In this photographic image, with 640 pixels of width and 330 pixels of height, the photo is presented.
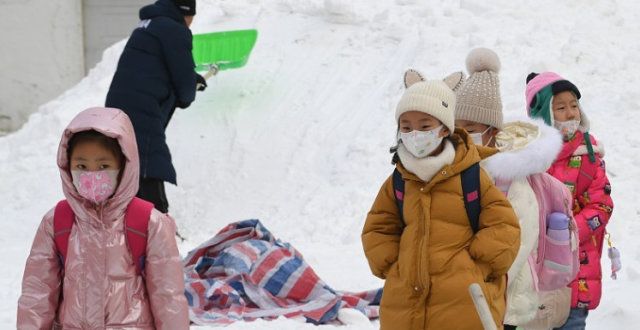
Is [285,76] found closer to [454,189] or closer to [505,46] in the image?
[505,46]

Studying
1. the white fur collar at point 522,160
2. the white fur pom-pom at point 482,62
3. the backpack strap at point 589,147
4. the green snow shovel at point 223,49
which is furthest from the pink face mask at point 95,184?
the green snow shovel at point 223,49

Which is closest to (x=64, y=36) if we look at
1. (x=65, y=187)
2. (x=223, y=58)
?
(x=223, y=58)

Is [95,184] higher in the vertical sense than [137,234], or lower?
higher

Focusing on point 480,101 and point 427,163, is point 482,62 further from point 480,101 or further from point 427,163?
point 427,163

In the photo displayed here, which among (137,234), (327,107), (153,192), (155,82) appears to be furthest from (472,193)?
(327,107)

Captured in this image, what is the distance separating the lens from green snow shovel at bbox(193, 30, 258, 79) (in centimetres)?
1108

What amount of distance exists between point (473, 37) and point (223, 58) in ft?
8.02

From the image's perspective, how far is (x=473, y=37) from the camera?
1131 centimetres

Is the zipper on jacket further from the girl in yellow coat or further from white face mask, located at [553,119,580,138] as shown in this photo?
white face mask, located at [553,119,580,138]

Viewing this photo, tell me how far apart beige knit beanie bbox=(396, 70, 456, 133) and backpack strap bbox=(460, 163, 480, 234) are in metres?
0.20

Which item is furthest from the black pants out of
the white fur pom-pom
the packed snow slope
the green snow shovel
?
the green snow shovel

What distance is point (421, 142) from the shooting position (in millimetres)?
3969

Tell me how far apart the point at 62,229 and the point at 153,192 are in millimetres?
3113

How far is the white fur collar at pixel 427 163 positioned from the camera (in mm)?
3910
